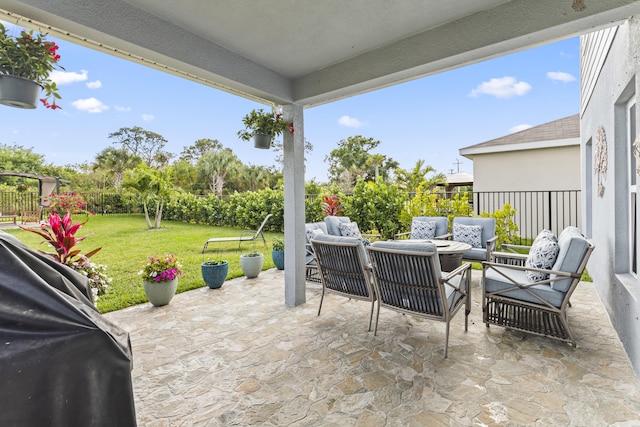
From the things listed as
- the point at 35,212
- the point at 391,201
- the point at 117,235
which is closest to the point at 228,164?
the point at 117,235

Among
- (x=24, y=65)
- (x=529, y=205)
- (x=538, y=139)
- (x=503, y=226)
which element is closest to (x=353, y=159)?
(x=538, y=139)

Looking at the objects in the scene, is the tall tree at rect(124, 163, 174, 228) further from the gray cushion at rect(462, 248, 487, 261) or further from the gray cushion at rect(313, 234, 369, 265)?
the gray cushion at rect(462, 248, 487, 261)

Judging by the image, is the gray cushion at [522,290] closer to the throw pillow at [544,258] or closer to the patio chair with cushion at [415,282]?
the throw pillow at [544,258]

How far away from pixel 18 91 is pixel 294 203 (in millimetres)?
2690

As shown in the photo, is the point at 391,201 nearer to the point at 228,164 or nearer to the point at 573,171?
the point at 573,171

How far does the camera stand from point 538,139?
28.8 ft

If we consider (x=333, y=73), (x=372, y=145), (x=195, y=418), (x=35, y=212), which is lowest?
(x=195, y=418)

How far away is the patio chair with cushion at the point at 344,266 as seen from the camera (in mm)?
3217

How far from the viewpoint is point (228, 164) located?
2075 centimetres

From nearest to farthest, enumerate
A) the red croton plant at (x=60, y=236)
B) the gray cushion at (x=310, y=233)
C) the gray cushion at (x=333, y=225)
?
the red croton plant at (x=60, y=236) → the gray cushion at (x=310, y=233) → the gray cushion at (x=333, y=225)

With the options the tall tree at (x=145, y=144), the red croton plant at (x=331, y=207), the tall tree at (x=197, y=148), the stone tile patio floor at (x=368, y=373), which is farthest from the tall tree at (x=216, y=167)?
the stone tile patio floor at (x=368, y=373)

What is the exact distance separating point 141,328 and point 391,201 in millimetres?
5809

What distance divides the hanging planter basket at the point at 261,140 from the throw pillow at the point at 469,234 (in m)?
3.96

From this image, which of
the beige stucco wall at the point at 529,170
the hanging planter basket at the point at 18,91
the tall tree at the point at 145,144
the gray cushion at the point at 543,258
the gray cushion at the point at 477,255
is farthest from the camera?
the tall tree at the point at 145,144
